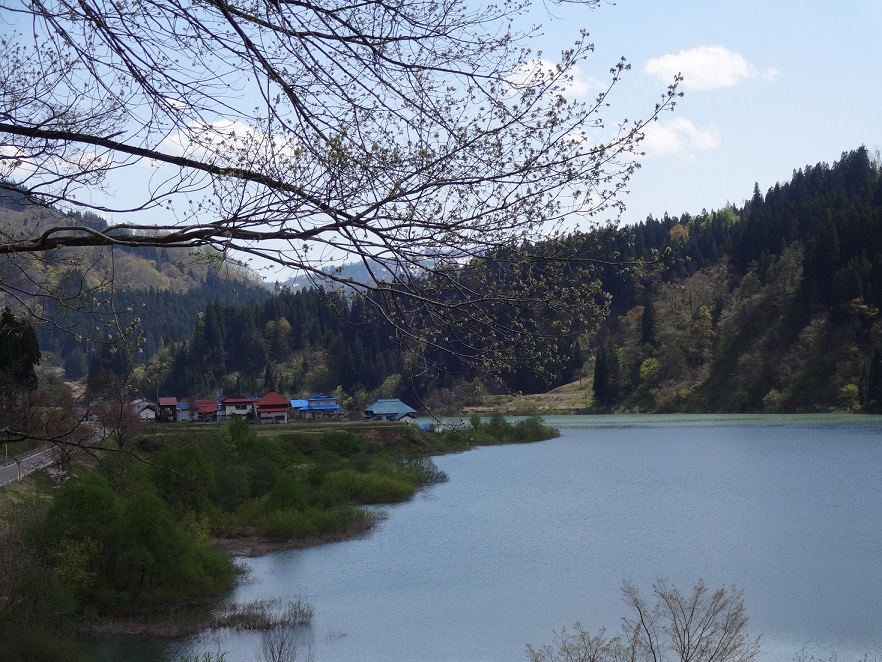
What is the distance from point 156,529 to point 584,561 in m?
11.4

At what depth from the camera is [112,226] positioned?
6234 mm

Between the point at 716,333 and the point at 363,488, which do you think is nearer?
the point at 363,488

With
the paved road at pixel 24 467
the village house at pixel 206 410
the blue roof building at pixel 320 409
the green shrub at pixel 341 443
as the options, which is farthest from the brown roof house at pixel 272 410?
the paved road at pixel 24 467

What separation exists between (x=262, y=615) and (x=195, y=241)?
54.5ft

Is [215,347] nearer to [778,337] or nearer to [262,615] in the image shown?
[778,337]

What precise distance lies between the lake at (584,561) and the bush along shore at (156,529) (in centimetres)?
130

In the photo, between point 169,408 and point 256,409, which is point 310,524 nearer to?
point 256,409

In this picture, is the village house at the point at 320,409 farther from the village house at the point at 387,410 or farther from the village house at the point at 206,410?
the village house at the point at 206,410

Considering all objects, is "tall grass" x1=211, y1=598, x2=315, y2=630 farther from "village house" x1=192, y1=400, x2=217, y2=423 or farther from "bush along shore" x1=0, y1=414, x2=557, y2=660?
"village house" x1=192, y1=400, x2=217, y2=423

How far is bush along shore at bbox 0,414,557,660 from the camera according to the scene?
1752 cm

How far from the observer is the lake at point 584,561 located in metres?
19.4

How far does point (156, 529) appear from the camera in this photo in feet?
72.6

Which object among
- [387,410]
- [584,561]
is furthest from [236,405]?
[584,561]

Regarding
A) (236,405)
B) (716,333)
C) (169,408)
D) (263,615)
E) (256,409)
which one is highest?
(716,333)
